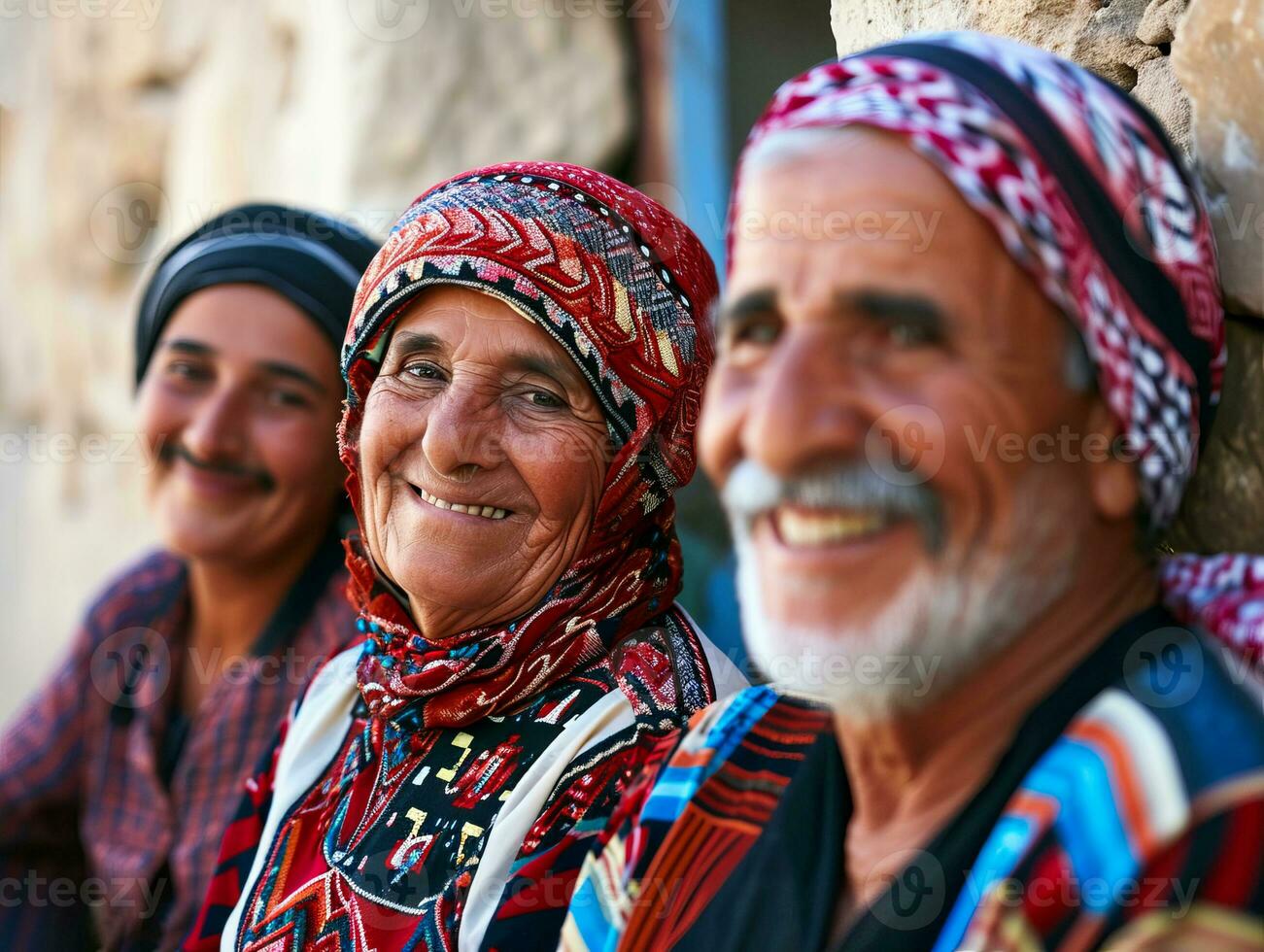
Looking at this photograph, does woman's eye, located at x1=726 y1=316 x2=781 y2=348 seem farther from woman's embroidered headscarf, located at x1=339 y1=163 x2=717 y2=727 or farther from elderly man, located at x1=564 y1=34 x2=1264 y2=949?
woman's embroidered headscarf, located at x1=339 y1=163 x2=717 y2=727

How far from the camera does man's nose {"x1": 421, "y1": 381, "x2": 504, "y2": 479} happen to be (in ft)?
7.05

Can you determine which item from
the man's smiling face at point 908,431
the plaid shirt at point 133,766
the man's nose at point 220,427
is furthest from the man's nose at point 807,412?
the man's nose at point 220,427

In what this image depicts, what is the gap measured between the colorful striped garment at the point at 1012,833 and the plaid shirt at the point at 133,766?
5.38 feet

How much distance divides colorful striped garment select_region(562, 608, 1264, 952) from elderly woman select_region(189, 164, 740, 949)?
1.30ft

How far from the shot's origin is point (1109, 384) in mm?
1383

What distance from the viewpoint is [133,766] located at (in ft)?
10.7

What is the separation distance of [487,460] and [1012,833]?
1.13m

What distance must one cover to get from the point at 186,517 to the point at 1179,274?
2.45 m

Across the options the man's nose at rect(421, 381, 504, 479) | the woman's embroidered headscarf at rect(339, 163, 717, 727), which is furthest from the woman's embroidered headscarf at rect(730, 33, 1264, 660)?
the man's nose at rect(421, 381, 504, 479)

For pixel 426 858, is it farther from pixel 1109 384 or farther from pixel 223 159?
pixel 223 159

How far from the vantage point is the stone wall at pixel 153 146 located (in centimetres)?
545

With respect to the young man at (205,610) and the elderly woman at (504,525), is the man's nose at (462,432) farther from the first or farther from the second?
the young man at (205,610)

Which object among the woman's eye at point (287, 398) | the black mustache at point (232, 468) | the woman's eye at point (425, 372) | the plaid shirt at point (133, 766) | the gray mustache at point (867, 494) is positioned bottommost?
the plaid shirt at point (133, 766)

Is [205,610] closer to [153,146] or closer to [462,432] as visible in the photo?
[462,432]
